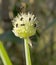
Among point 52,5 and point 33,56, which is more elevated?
point 52,5

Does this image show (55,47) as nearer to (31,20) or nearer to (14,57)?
(14,57)

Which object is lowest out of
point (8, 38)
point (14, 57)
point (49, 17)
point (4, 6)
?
point (14, 57)

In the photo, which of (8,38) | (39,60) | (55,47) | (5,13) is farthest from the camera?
(55,47)

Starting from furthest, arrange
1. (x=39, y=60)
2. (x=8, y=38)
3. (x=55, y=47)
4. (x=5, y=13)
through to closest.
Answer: (x=55, y=47) < (x=39, y=60) < (x=5, y=13) < (x=8, y=38)

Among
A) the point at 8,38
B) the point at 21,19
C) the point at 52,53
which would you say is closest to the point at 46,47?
the point at 52,53

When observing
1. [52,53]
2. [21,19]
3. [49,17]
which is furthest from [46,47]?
[21,19]

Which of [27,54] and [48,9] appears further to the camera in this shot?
[48,9]

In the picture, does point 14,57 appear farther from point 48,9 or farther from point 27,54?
point 27,54
